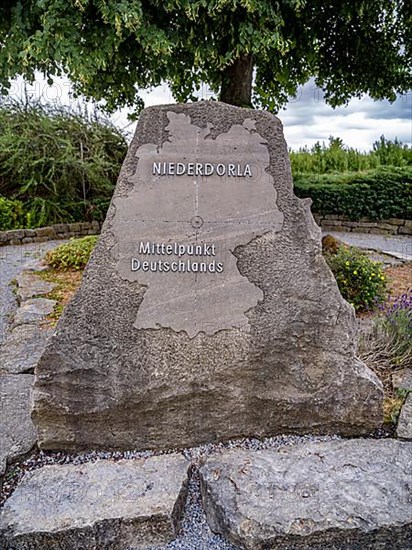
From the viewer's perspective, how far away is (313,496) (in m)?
2.20

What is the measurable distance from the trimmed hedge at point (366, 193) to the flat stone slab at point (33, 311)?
315 inches

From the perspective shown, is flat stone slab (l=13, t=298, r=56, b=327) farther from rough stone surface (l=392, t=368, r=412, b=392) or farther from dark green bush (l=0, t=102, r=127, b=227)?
dark green bush (l=0, t=102, r=127, b=227)

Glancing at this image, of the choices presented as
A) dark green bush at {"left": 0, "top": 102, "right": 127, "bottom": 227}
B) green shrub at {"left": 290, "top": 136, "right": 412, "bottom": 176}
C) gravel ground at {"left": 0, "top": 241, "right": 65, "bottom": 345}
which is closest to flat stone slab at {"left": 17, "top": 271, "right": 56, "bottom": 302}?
gravel ground at {"left": 0, "top": 241, "right": 65, "bottom": 345}

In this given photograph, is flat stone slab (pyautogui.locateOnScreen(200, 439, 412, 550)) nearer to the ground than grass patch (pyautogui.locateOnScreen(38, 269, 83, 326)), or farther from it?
nearer to the ground

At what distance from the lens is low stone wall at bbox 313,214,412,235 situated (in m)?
11.9

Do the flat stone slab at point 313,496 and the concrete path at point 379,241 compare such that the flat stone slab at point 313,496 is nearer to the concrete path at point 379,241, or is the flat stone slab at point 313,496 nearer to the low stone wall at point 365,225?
the concrete path at point 379,241

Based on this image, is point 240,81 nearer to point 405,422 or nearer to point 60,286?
point 60,286

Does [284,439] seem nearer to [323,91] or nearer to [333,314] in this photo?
[333,314]

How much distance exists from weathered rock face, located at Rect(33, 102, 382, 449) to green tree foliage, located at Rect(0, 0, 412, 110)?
3787mm

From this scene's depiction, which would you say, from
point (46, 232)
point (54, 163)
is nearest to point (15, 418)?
point (46, 232)

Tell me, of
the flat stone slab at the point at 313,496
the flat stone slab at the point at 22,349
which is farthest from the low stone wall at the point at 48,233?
the flat stone slab at the point at 313,496

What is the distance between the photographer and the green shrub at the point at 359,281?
5.14 m

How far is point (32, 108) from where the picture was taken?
1063cm

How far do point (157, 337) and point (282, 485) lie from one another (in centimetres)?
94
